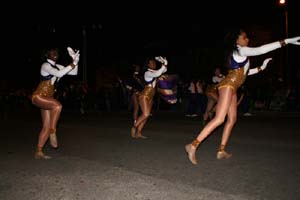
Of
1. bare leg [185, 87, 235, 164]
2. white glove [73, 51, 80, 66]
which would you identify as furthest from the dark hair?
white glove [73, 51, 80, 66]

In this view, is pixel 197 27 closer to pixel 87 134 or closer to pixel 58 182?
pixel 87 134

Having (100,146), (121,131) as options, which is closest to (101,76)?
(121,131)

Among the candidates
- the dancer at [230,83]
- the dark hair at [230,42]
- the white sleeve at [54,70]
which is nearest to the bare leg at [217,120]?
the dancer at [230,83]

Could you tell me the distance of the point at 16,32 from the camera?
41.7m

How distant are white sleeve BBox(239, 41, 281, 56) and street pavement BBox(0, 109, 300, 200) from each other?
1.61 m

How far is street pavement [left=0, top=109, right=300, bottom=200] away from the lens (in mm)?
4504

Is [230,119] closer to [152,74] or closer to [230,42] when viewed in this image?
[230,42]

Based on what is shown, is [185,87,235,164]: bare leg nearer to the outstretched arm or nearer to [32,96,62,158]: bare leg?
the outstretched arm

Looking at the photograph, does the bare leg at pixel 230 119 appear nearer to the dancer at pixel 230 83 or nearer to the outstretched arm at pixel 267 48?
the dancer at pixel 230 83

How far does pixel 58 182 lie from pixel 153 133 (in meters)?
5.40

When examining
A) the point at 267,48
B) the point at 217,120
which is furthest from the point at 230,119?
the point at 267,48

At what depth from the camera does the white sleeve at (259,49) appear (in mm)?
5703

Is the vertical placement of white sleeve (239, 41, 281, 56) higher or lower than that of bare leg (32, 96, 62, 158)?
higher

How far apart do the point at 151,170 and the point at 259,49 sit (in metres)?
2.27
